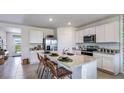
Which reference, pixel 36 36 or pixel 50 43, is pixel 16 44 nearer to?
pixel 36 36

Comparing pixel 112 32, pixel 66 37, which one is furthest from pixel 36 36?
pixel 112 32

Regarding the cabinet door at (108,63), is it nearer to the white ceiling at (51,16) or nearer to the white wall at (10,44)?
the white ceiling at (51,16)

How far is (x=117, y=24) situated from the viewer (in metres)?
3.96

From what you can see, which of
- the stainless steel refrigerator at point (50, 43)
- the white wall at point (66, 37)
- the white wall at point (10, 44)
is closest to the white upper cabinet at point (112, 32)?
the white wall at point (66, 37)

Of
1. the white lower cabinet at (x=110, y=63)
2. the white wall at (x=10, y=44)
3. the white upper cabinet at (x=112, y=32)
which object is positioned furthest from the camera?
the white wall at (x=10, y=44)

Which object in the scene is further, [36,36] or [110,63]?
[36,36]

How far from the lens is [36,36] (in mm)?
6359

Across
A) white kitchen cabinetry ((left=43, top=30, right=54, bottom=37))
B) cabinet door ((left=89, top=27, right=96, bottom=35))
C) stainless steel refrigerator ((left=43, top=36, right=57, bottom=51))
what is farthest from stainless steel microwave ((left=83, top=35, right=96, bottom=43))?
white kitchen cabinetry ((left=43, top=30, right=54, bottom=37))

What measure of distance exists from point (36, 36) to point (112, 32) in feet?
13.5

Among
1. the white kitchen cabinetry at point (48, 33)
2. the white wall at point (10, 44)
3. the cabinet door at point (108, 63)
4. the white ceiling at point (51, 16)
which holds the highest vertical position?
the white ceiling at point (51, 16)

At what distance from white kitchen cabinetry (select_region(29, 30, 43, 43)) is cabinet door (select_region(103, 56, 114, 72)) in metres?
3.91

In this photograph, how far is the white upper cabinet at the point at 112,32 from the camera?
13.0 ft

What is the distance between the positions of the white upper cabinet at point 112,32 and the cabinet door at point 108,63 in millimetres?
749
